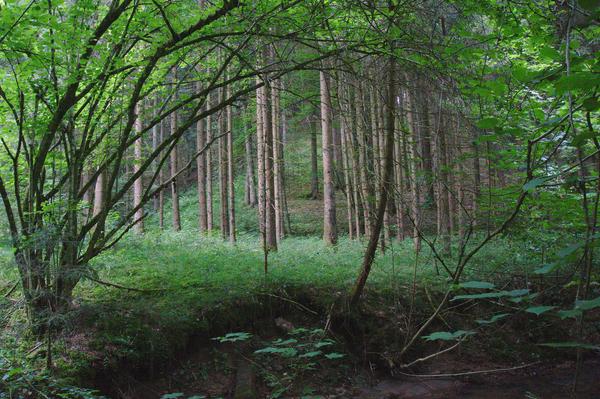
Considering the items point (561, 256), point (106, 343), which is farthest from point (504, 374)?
point (561, 256)

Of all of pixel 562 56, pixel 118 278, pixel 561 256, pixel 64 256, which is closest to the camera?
pixel 561 256

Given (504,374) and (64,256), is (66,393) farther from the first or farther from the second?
(504,374)

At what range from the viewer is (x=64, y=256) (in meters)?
4.72

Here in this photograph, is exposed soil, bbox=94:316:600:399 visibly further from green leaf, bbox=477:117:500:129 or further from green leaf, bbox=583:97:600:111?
green leaf, bbox=583:97:600:111

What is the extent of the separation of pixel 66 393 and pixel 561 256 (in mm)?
4183

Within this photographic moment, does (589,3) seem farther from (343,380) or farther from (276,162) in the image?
(276,162)

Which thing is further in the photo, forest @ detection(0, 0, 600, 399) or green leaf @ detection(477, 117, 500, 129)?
forest @ detection(0, 0, 600, 399)

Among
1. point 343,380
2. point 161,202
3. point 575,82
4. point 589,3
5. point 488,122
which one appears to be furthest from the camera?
point 161,202

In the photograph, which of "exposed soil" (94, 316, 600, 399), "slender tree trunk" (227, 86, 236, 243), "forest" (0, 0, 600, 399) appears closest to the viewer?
"forest" (0, 0, 600, 399)

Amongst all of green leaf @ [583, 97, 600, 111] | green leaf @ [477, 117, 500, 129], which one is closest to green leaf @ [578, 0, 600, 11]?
green leaf @ [583, 97, 600, 111]

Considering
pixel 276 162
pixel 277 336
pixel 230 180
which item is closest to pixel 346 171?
pixel 276 162

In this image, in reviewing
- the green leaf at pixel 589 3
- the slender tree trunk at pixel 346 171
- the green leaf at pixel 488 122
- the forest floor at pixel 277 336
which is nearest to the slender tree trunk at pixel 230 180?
the slender tree trunk at pixel 346 171

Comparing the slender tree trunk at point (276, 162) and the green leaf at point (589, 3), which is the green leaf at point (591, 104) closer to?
the green leaf at point (589, 3)

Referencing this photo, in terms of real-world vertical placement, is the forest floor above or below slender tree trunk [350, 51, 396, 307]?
below
